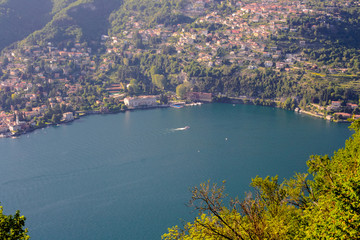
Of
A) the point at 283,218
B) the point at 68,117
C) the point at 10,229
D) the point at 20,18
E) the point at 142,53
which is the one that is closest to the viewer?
the point at 10,229

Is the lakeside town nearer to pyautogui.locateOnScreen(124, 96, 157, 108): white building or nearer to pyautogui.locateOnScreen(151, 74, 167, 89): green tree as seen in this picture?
pyautogui.locateOnScreen(124, 96, 157, 108): white building

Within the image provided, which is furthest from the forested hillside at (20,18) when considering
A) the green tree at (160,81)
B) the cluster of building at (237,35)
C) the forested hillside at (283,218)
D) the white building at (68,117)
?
the forested hillside at (283,218)

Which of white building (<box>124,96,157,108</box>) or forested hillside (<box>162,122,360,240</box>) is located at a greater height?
forested hillside (<box>162,122,360,240</box>)

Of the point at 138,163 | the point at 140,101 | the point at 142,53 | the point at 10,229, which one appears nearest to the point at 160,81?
the point at 140,101

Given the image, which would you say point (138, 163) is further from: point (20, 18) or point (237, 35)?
point (20, 18)

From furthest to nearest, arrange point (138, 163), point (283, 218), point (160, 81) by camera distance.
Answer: point (160, 81), point (138, 163), point (283, 218)

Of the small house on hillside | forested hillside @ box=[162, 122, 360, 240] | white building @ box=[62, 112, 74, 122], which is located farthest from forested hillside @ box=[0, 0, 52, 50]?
forested hillside @ box=[162, 122, 360, 240]

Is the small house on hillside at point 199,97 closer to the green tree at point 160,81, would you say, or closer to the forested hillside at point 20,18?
the green tree at point 160,81
